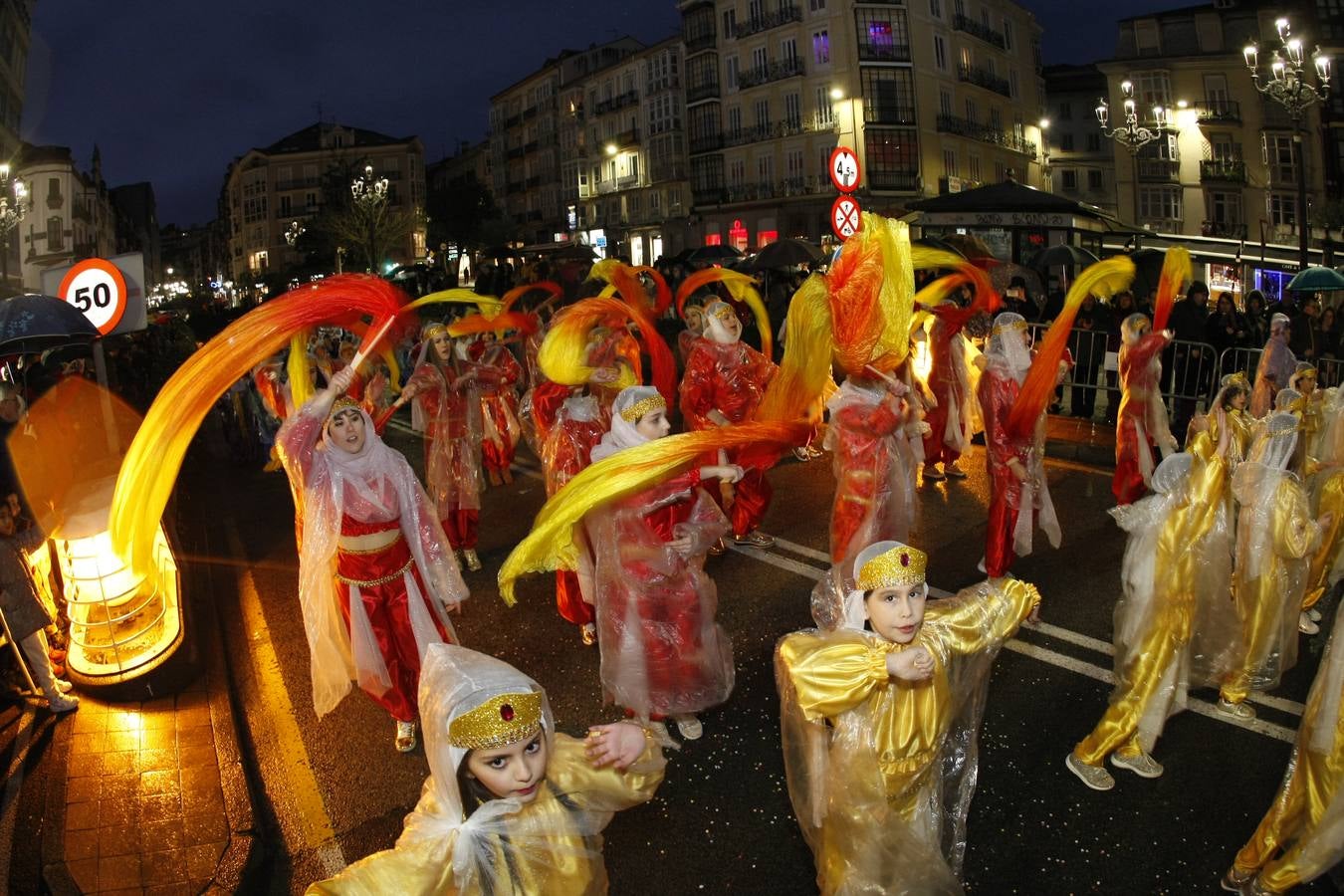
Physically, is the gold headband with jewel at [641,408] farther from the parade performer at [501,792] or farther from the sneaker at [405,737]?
the parade performer at [501,792]

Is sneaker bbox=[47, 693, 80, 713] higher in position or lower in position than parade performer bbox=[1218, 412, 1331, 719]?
→ lower

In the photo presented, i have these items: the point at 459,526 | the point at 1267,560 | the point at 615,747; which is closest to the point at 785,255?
the point at 459,526

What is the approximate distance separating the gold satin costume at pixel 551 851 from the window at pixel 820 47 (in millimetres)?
44049

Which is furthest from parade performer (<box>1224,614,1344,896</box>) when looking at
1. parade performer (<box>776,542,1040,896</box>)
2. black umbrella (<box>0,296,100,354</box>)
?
black umbrella (<box>0,296,100,354</box>)

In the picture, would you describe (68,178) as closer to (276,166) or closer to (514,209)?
(514,209)

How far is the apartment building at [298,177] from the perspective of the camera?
82.0 meters

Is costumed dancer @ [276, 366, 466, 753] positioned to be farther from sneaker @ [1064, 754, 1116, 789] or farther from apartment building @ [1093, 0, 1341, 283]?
apartment building @ [1093, 0, 1341, 283]

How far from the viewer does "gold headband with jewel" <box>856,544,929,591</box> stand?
3131 mm

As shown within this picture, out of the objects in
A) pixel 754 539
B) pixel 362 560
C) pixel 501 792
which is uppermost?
pixel 362 560

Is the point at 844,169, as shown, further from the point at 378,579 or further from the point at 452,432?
the point at 378,579

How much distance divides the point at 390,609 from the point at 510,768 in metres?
2.95

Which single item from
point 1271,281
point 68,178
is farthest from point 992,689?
point 68,178

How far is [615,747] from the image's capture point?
265cm

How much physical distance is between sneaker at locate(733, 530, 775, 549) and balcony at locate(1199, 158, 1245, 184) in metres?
43.3
